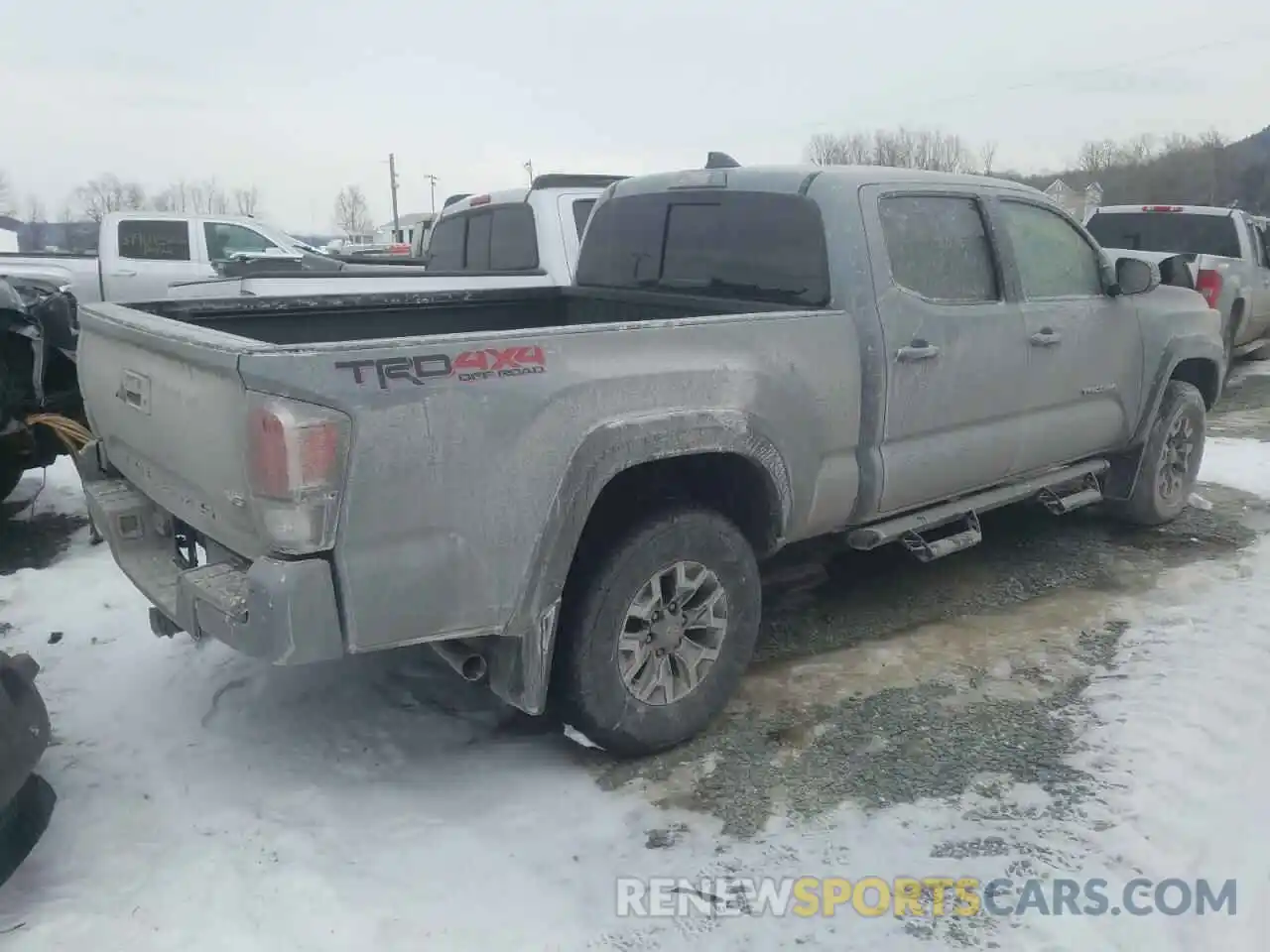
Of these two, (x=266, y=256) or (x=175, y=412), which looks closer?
(x=175, y=412)

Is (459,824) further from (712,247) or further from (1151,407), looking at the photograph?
(1151,407)

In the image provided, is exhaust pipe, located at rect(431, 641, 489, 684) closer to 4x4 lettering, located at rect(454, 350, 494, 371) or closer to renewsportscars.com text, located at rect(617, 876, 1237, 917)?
renewsportscars.com text, located at rect(617, 876, 1237, 917)

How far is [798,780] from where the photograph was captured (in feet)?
11.0

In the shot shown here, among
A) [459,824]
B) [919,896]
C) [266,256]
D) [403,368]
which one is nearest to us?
[403,368]

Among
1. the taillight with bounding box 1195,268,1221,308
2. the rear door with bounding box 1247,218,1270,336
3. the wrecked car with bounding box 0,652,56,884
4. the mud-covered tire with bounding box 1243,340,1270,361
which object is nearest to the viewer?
the wrecked car with bounding box 0,652,56,884

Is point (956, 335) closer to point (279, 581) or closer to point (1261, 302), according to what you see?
point (279, 581)

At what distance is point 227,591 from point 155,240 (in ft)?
32.2

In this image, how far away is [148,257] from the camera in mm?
11273

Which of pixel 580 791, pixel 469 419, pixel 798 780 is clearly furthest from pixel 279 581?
pixel 798 780

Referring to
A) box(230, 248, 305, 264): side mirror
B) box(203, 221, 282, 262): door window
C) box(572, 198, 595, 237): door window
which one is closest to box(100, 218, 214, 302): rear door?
box(203, 221, 282, 262): door window

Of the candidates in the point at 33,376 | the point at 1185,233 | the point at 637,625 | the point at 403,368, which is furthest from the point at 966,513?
the point at 1185,233

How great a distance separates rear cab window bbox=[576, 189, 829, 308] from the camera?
394 centimetres

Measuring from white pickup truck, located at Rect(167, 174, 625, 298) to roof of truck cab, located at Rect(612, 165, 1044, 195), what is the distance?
1929mm

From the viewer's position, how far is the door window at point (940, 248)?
159 inches
